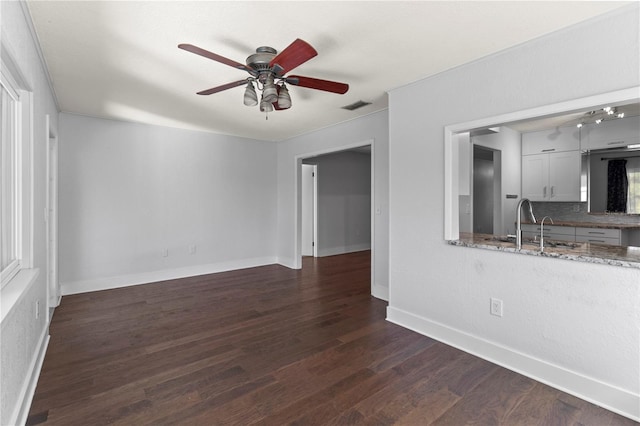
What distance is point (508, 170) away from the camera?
5.00 m

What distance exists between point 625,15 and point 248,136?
16.3ft

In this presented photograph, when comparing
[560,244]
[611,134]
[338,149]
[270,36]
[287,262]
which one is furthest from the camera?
[287,262]

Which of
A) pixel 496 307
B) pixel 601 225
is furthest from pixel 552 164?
pixel 496 307

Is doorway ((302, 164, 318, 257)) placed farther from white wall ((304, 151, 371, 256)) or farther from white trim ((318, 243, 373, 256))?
white trim ((318, 243, 373, 256))

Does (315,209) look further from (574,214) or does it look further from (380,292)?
(574,214)

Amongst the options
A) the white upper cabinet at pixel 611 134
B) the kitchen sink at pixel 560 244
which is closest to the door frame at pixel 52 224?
the kitchen sink at pixel 560 244

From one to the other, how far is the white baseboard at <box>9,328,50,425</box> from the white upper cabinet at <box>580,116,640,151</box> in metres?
6.46

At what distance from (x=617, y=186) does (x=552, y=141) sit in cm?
104

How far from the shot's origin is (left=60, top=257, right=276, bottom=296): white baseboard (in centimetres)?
429

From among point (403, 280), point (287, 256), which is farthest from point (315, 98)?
point (287, 256)

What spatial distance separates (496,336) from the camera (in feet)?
8.25

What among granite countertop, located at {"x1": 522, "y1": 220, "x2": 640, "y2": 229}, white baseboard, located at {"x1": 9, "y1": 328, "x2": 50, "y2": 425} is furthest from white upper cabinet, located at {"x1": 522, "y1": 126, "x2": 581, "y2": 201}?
white baseboard, located at {"x1": 9, "y1": 328, "x2": 50, "y2": 425}

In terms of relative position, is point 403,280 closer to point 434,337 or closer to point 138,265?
point 434,337

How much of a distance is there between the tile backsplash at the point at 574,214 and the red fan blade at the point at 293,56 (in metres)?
5.06
